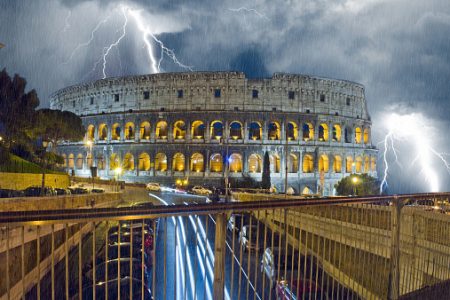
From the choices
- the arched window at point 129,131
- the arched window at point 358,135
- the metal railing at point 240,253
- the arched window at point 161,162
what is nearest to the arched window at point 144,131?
the arched window at point 129,131

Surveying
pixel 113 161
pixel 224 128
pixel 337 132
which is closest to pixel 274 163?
pixel 224 128

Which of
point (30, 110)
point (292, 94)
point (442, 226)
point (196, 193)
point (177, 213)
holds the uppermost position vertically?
point (292, 94)

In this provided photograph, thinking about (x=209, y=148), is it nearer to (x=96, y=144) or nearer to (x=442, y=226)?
(x=96, y=144)

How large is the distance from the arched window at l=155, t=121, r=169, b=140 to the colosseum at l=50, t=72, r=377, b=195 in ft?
0.59

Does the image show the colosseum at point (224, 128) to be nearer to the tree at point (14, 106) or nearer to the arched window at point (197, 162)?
the arched window at point (197, 162)

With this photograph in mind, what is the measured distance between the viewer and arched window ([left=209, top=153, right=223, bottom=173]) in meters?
48.6

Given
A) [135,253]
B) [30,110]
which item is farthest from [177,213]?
[30,110]

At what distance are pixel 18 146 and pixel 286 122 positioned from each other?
33.8 m

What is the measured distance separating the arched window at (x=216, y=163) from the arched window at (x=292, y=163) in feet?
34.0

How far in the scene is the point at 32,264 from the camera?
13.2 meters

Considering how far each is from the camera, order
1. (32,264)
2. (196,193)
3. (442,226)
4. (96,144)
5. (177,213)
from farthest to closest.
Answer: (96,144), (196,193), (32,264), (442,226), (177,213)

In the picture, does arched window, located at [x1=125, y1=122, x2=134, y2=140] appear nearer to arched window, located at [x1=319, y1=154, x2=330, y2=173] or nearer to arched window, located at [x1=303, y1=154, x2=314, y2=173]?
arched window, located at [x1=303, y1=154, x2=314, y2=173]

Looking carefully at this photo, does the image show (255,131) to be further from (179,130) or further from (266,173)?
(179,130)

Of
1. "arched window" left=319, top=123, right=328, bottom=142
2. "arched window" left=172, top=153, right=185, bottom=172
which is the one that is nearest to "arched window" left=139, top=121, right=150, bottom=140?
"arched window" left=172, top=153, right=185, bottom=172
